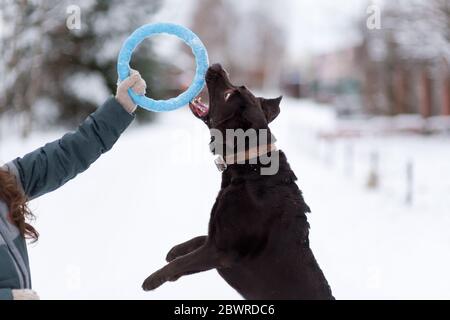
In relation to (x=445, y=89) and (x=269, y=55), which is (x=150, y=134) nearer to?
(x=445, y=89)

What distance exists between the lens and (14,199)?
241 centimetres

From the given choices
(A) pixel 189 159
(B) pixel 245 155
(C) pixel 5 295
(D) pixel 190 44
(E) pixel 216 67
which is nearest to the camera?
(C) pixel 5 295

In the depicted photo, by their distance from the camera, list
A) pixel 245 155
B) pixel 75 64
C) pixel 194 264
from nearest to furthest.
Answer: pixel 194 264
pixel 245 155
pixel 75 64

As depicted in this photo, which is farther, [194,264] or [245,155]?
[245,155]

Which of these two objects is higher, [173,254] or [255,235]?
[255,235]

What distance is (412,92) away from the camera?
2370 cm

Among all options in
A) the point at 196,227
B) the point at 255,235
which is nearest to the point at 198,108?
the point at 255,235

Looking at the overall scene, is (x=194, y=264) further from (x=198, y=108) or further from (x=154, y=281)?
(x=198, y=108)

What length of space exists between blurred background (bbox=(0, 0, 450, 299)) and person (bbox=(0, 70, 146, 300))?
146cm

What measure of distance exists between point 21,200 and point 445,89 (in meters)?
19.6

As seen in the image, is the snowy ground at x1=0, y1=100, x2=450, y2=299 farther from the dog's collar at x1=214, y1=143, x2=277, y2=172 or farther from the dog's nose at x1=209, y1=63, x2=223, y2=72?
the dog's nose at x1=209, y1=63, x2=223, y2=72

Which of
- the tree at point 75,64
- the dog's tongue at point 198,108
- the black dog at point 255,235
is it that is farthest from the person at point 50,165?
the tree at point 75,64

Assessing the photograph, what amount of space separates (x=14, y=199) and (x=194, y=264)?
2.69 ft

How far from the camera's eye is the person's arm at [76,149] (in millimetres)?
2586
